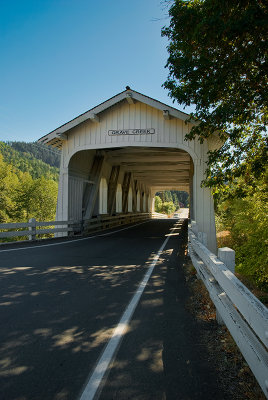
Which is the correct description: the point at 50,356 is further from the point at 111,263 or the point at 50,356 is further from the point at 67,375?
the point at 111,263

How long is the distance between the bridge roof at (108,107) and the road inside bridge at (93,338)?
317 inches

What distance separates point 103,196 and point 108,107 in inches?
314

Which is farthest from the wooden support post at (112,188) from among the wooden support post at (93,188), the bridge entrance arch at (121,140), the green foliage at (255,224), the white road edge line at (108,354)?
the white road edge line at (108,354)

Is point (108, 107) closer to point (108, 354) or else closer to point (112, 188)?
point (112, 188)

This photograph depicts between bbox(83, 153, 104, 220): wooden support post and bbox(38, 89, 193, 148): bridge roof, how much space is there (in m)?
3.56

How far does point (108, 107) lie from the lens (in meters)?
13.6

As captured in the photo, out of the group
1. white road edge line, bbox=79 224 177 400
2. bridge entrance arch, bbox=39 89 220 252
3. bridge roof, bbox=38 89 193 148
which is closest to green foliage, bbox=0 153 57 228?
bridge entrance arch, bbox=39 89 220 252

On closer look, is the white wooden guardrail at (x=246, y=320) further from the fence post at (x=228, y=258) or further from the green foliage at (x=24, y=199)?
the green foliage at (x=24, y=199)

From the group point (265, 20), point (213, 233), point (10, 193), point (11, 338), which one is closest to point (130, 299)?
point (11, 338)

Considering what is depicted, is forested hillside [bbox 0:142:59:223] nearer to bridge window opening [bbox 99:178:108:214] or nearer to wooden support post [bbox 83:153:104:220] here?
bridge window opening [bbox 99:178:108:214]

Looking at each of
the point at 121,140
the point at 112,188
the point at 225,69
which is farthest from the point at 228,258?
the point at 112,188

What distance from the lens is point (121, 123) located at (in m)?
13.7

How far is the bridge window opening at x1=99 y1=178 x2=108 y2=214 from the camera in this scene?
20.0m

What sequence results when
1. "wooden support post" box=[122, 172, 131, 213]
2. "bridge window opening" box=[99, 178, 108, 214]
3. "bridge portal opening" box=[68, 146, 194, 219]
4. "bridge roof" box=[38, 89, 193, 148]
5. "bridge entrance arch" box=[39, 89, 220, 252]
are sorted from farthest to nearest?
"wooden support post" box=[122, 172, 131, 213], "bridge window opening" box=[99, 178, 108, 214], "bridge portal opening" box=[68, 146, 194, 219], "bridge roof" box=[38, 89, 193, 148], "bridge entrance arch" box=[39, 89, 220, 252]
